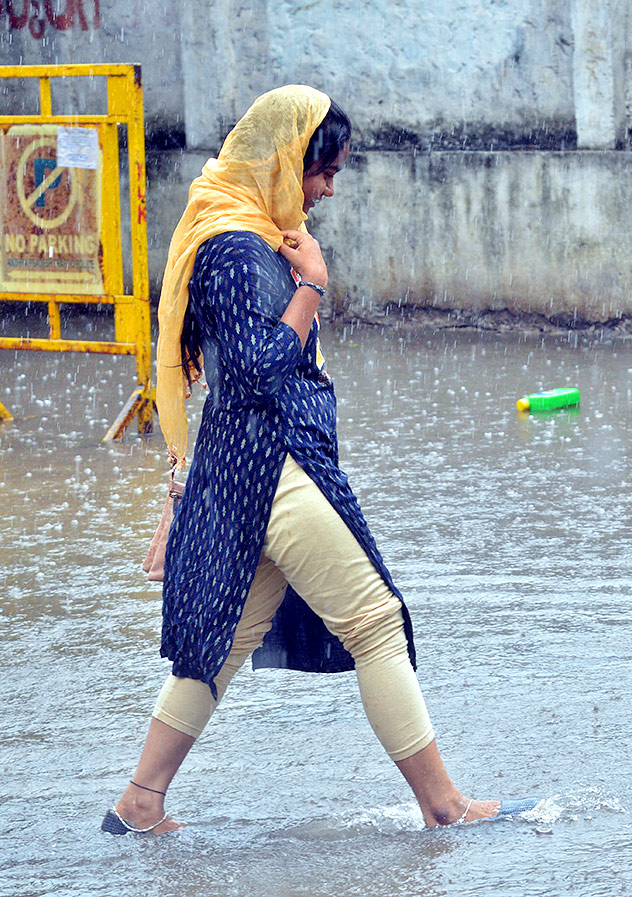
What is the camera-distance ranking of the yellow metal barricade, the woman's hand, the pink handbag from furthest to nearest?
the yellow metal barricade
the pink handbag
the woman's hand

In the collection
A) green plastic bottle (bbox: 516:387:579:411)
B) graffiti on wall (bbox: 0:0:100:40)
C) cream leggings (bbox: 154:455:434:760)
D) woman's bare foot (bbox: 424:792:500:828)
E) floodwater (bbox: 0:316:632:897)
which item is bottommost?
green plastic bottle (bbox: 516:387:579:411)

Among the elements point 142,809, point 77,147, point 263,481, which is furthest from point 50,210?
point 142,809

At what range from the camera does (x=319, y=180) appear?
111 inches

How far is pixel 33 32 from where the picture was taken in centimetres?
1198

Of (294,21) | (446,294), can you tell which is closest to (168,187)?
(294,21)

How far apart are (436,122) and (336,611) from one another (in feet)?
28.2

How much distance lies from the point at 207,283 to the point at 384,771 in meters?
1.30

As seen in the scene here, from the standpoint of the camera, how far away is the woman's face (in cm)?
282

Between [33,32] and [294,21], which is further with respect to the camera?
[33,32]

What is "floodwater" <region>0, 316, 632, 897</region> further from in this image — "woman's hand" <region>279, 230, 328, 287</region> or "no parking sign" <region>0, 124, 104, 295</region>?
"woman's hand" <region>279, 230, 328, 287</region>

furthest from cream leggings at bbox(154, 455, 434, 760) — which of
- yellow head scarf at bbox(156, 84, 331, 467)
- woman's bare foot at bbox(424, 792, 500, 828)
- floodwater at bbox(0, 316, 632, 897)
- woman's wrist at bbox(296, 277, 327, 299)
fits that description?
yellow head scarf at bbox(156, 84, 331, 467)

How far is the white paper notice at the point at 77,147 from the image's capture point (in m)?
7.12

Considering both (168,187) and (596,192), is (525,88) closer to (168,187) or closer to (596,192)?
(596,192)

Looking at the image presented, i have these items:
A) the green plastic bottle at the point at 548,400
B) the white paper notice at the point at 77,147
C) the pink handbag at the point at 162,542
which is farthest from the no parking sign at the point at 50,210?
the pink handbag at the point at 162,542
